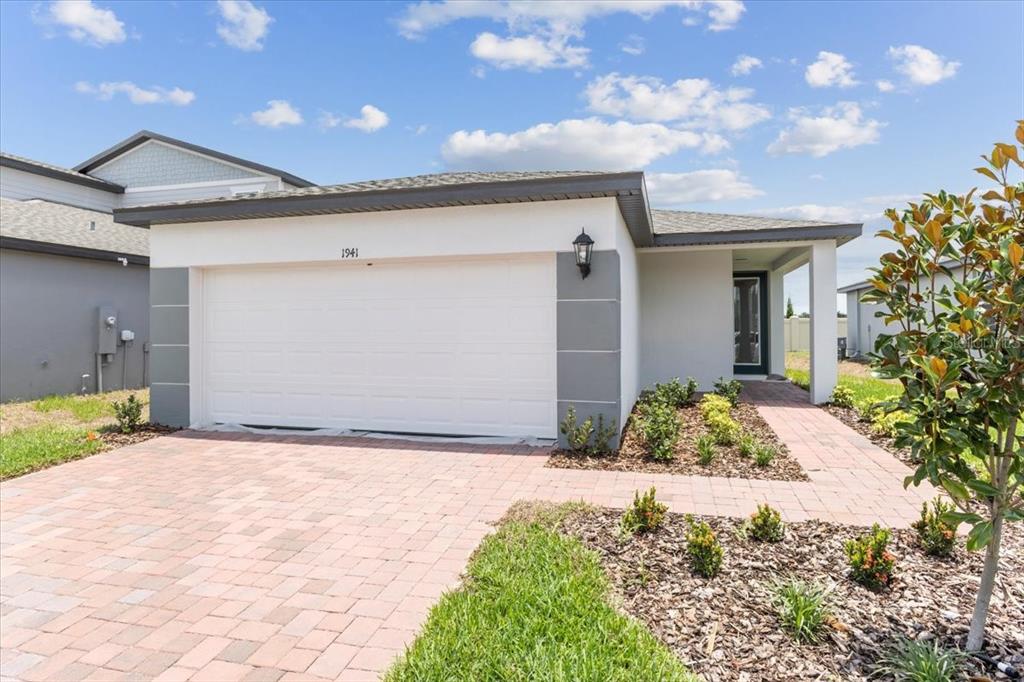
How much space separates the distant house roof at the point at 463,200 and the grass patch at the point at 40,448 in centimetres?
329

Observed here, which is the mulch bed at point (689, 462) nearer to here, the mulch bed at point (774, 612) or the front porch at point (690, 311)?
the mulch bed at point (774, 612)

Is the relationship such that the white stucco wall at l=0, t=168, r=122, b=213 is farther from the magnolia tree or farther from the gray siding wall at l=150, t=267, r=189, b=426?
the magnolia tree

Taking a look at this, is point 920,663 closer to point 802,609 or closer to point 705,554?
point 802,609

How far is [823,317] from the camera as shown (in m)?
10.4

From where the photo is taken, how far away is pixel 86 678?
106 inches

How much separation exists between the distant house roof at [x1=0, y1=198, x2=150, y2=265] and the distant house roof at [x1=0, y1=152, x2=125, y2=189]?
272cm

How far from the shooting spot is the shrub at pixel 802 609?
9.18ft

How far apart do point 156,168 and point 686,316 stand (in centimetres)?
1838

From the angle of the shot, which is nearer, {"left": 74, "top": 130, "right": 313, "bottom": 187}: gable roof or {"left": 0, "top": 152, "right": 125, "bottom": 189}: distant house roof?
{"left": 0, "top": 152, "right": 125, "bottom": 189}: distant house roof

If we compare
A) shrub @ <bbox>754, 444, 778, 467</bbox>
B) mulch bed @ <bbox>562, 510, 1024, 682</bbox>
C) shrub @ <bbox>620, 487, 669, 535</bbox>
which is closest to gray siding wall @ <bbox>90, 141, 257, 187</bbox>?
shrub @ <bbox>754, 444, 778, 467</bbox>

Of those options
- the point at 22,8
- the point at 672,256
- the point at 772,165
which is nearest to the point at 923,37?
the point at 772,165

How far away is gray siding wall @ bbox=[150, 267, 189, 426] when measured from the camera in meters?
8.66

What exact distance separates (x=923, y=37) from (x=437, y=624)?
32.7ft

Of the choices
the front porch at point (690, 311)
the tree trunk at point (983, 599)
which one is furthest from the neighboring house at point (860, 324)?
the tree trunk at point (983, 599)
